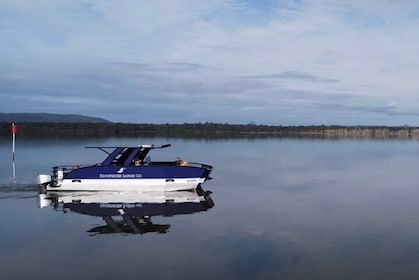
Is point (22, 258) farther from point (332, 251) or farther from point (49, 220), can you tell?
point (332, 251)

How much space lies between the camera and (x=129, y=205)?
19.5 m

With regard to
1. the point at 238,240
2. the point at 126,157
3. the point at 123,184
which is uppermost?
the point at 126,157

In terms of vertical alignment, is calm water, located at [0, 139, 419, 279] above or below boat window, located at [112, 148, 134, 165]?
below

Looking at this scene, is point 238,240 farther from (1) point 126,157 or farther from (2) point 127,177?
(1) point 126,157

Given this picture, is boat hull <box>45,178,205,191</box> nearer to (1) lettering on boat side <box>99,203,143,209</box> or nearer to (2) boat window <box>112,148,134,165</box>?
(2) boat window <box>112,148,134,165</box>

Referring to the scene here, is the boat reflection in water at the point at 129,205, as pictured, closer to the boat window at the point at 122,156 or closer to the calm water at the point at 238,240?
the calm water at the point at 238,240

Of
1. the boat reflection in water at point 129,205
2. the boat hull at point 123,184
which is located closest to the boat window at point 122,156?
the boat hull at point 123,184

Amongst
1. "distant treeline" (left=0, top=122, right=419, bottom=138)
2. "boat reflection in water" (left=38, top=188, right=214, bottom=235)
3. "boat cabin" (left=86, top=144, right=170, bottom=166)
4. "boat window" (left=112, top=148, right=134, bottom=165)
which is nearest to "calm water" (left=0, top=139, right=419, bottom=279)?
"boat reflection in water" (left=38, top=188, right=214, bottom=235)

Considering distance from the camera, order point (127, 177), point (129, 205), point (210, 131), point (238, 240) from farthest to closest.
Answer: point (210, 131) < point (127, 177) < point (129, 205) < point (238, 240)

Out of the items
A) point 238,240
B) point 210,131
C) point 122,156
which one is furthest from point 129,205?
point 210,131

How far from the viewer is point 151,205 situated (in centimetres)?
1958

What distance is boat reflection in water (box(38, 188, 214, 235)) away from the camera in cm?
1577

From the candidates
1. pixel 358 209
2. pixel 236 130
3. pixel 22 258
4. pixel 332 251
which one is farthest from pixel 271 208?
pixel 236 130

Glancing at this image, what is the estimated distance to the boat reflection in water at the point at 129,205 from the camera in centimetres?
1577
